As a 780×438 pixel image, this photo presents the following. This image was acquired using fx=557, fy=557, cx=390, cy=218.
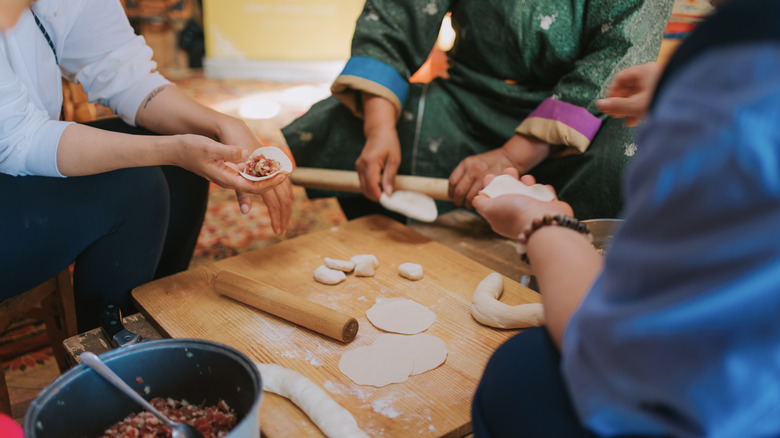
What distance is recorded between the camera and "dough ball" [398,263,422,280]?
1234 millimetres

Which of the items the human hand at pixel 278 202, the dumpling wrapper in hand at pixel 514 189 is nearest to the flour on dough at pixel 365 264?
the human hand at pixel 278 202

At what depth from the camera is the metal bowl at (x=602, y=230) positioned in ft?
3.72

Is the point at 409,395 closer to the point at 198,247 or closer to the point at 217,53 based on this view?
the point at 198,247

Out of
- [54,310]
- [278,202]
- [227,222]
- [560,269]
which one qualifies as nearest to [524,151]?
[278,202]

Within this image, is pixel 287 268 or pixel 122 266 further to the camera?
pixel 287 268

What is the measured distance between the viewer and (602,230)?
1.15m

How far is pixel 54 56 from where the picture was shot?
118cm

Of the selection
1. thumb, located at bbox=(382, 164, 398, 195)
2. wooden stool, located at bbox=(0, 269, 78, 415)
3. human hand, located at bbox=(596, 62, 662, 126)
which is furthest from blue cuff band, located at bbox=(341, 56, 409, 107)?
wooden stool, located at bbox=(0, 269, 78, 415)

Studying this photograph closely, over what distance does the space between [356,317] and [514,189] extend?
0.41m

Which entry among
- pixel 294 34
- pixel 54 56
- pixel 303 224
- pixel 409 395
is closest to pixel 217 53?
pixel 294 34

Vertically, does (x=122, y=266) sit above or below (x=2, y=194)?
below

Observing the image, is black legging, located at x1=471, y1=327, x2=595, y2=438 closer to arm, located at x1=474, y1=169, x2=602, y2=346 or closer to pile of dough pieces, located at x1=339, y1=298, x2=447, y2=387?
arm, located at x1=474, y1=169, x2=602, y2=346

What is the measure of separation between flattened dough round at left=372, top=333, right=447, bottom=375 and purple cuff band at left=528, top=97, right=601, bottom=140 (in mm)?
749

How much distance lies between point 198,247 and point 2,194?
1.14 meters
